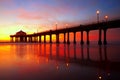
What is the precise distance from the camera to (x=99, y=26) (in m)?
73.7

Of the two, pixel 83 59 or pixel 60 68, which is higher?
pixel 60 68

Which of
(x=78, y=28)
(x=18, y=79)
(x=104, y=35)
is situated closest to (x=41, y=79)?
(x=18, y=79)

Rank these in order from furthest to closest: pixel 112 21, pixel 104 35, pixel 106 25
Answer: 1. pixel 104 35
2. pixel 106 25
3. pixel 112 21

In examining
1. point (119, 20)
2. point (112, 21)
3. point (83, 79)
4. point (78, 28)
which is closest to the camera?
point (83, 79)

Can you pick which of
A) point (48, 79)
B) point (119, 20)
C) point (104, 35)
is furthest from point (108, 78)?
point (104, 35)

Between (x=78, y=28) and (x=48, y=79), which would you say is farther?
(x=78, y=28)

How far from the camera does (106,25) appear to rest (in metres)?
70.1

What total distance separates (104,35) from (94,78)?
7293 centimetres

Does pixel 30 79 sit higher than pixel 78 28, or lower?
lower

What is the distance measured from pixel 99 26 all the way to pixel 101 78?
65644 millimetres

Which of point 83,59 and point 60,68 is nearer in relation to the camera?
point 60,68

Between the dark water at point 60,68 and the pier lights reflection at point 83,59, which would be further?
the pier lights reflection at point 83,59

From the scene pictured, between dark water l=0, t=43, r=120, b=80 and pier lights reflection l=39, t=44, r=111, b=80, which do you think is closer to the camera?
dark water l=0, t=43, r=120, b=80

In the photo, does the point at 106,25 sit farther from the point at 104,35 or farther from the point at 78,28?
the point at 78,28
